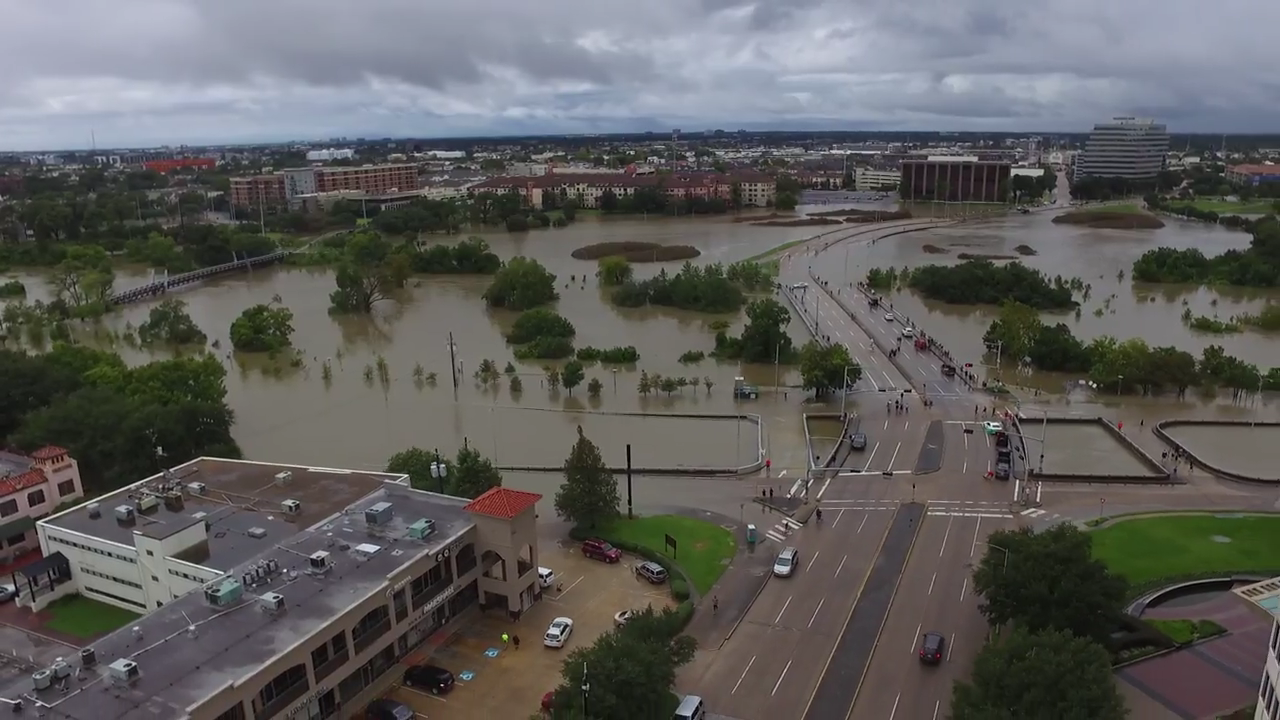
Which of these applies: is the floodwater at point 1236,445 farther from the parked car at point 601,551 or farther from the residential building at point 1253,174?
the residential building at point 1253,174

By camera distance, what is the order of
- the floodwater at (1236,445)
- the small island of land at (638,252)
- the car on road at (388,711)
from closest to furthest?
the car on road at (388,711), the floodwater at (1236,445), the small island of land at (638,252)

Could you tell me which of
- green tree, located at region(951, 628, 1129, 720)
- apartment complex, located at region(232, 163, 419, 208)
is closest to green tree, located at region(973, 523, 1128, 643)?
green tree, located at region(951, 628, 1129, 720)

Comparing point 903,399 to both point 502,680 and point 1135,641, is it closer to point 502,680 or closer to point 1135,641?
point 1135,641

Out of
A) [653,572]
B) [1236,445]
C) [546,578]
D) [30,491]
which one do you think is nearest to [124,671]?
[546,578]

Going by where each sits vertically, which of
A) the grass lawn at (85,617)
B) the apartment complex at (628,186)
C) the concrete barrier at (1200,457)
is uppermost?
the apartment complex at (628,186)

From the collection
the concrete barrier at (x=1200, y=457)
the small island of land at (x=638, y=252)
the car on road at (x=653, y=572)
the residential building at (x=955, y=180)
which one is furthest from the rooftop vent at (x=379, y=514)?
the residential building at (x=955, y=180)

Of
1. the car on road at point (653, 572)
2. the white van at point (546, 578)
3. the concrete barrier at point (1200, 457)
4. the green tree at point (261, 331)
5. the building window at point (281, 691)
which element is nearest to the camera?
the building window at point (281, 691)
